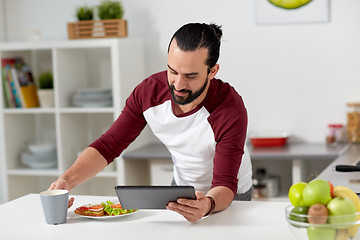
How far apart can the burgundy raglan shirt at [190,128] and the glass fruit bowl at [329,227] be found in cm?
63

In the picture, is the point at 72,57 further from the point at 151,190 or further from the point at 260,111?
the point at 151,190

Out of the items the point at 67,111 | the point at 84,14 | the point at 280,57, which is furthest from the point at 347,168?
the point at 84,14

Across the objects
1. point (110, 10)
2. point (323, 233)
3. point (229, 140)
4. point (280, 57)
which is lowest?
point (323, 233)

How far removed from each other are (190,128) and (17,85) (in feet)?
6.75

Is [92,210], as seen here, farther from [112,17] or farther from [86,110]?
[112,17]

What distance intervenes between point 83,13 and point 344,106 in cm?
174

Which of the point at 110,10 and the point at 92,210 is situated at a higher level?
the point at 110,10

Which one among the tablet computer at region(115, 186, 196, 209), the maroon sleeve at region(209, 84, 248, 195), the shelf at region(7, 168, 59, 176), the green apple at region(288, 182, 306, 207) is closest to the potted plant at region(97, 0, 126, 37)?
the shelf at region(7, 168, 59, 176)

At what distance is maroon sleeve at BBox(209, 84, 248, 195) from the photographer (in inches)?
81.7

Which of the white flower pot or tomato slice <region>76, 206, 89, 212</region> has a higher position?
the white flower pot

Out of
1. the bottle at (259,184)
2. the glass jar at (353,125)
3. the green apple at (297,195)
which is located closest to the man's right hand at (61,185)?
the green apple at (297,195)

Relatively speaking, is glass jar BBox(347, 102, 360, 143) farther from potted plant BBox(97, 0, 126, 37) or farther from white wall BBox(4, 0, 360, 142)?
potted plant BBox(97, 0, 126, 37)

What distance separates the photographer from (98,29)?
3.89 meters

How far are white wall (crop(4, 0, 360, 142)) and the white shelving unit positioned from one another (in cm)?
26
